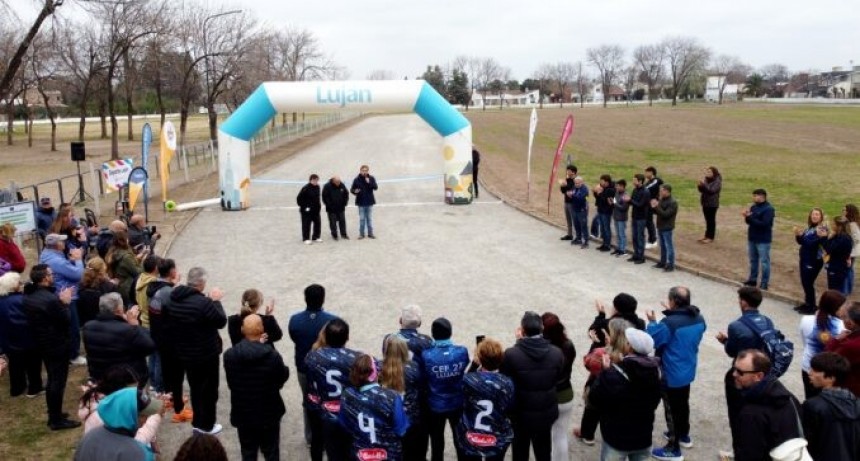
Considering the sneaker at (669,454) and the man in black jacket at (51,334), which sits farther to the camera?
the man in black jacket at (51,334)

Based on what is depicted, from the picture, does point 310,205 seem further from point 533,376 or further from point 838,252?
point 533,376

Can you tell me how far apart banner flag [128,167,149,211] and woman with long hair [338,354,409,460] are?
13.1 m

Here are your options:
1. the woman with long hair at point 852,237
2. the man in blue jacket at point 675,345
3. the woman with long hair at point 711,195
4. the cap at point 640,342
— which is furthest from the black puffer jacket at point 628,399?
the woman with long hair at point 711,195

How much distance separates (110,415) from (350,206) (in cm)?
1590

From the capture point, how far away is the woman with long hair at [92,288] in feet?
24.5

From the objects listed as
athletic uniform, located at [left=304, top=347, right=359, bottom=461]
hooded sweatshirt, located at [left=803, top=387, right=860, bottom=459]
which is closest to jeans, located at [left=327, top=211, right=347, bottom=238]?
athletic uniform, located at [left=304, top=347, right=359, bottom=461]

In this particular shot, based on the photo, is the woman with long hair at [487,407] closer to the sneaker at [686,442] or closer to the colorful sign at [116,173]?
the sneaker at [686,442]

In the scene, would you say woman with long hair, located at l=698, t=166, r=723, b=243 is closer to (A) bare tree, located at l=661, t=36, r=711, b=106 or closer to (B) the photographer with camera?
(B) the photographer with camera

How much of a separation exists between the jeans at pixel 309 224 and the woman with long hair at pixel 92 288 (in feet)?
24.4

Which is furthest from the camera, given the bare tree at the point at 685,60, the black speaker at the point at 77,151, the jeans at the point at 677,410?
the bare tree at the point at 685,60

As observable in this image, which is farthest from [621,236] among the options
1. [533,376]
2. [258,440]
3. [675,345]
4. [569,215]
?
[258,440]

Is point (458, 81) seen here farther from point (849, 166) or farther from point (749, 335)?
point (749, 335)

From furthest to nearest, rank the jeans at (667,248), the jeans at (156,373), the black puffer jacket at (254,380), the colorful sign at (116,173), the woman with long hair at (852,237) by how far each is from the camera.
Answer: the colorful sign at (116,173) → the jeans at (667,248) → the woman with long hair at (852,237) → the jeans at (156,373) → the black puffer jacket at (254,380)

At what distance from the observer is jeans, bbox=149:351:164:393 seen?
7.39 meters
